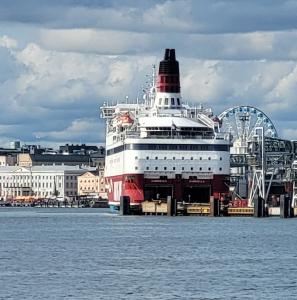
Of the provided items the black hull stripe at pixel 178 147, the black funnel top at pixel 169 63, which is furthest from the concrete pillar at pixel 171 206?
the black funnel top at pixel 169 63

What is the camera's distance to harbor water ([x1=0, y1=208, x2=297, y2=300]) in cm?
5169

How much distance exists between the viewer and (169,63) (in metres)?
124

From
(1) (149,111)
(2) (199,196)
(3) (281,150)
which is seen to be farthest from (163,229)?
(3) (281,150)

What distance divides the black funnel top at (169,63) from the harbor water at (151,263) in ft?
102

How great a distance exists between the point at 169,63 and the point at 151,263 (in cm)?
6285

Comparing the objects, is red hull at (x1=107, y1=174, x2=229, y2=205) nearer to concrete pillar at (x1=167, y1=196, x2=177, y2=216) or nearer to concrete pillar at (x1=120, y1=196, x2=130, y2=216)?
concrete pillar at (x1=120, y1=196, x2=130, y2=216)

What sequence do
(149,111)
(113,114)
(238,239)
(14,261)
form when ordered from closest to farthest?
(14,261) < (238,239) < (149,111) < (113,114)

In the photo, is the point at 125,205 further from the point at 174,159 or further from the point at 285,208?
the point at 285,208

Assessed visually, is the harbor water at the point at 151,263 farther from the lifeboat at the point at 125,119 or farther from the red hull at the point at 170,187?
the lifeboat at the point at 125,119

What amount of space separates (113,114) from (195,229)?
4334 cm

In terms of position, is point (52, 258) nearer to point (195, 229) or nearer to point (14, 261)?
point (14, 261)

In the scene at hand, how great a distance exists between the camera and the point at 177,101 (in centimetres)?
12438

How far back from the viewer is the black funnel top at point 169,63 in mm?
123312

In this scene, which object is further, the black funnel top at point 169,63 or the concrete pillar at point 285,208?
the black funnel top at point 169,63
